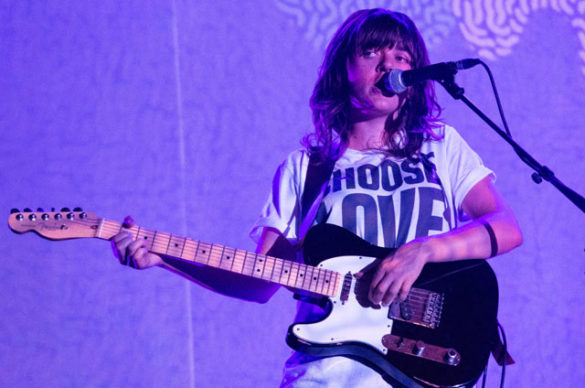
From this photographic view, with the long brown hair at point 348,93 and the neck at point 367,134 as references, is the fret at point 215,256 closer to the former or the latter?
the long brown hair at point 348,93

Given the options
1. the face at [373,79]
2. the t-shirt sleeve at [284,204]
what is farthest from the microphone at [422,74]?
the t-shirt sleeve at [284,204]

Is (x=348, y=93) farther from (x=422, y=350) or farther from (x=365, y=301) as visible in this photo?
(x=422, y=350)

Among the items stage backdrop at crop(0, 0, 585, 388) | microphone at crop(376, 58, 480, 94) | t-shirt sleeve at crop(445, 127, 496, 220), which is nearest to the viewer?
microphone at crop(376, 58, 480, 94)

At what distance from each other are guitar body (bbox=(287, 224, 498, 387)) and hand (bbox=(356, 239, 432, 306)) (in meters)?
0.04

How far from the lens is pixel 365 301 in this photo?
178cm

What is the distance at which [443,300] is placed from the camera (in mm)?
1793

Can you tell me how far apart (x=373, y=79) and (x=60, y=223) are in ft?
3.78

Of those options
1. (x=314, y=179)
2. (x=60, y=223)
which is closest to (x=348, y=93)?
(x=314, y=179)

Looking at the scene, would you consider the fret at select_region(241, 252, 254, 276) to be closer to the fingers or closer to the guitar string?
the guitar string

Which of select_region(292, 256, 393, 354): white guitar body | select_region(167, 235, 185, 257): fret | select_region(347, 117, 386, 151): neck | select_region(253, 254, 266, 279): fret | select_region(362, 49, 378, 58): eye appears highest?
select_region(362, 49, 378, 58): eye

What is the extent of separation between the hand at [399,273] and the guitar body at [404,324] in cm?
4

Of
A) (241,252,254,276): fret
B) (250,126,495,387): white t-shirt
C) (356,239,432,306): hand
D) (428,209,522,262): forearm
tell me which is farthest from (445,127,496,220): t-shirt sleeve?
(241,252,254,276): fret

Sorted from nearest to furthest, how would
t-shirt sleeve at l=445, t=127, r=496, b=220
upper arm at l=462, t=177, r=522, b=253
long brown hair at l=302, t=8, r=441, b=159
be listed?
upper arm at l=462, t=177, r=522, b=253
t-shirt sleeve at l=445, t=127, r=496, b=220
long brown hair at l=302, t=8, r=441, b=159

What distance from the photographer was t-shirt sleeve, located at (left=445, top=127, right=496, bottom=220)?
202cm
